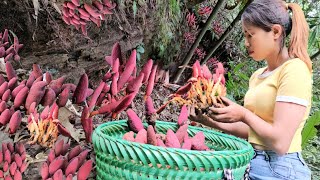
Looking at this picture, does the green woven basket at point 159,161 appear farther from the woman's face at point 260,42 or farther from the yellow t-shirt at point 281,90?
the woman's face at point 260,42

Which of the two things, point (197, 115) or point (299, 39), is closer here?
point (197, 115)

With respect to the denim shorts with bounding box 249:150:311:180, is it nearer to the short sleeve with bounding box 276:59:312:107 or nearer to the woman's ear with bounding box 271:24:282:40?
the short sleeve with bounding box 276:59:312:107

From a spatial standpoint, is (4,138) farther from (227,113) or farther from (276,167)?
(276,167)

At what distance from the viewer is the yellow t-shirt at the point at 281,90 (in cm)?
119

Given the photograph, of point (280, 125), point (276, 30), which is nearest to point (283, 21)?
point (276, 30)

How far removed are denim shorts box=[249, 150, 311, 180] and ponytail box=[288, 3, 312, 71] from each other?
30 cm

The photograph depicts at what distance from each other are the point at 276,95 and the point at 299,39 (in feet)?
0.70

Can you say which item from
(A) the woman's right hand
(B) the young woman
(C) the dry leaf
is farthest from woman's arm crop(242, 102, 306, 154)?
(C) the dry leaf

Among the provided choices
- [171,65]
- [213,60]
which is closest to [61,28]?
[171,65]

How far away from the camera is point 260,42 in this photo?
4.32 ft

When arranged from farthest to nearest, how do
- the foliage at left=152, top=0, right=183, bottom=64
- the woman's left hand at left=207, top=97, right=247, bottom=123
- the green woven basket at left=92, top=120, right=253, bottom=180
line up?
1. the foliage at left=152, top=0, right=183, bottom=64
2. the woman's left hand at left=207, top=97, right=247, bottom=123
3. the green woven basket at left=92, top=120, right=253, bottom=180

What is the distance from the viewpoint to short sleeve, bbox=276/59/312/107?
3.89 feet

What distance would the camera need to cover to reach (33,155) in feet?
3.73

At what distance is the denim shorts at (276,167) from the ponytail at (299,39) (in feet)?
0.99
